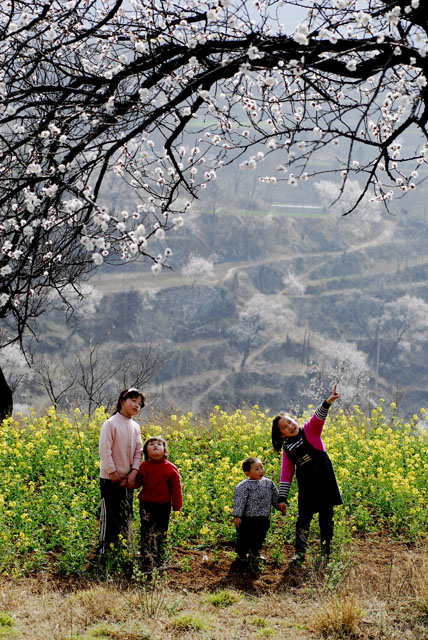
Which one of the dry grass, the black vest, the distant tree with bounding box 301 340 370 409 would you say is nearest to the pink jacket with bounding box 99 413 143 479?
the dry grass

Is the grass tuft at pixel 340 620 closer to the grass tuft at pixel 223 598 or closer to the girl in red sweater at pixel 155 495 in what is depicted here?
the grass tuft at pixel 223 598

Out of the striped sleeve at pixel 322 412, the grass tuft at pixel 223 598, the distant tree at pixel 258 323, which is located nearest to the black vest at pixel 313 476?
the striped sleeve at pixel 322 412

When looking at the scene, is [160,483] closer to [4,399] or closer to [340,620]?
[340,620]

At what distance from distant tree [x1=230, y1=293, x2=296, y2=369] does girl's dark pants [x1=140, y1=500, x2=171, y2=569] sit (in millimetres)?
92829

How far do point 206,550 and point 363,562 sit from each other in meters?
1.64

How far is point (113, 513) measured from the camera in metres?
5.91

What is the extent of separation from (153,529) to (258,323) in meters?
97.9

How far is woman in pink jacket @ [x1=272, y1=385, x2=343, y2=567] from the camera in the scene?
577cm

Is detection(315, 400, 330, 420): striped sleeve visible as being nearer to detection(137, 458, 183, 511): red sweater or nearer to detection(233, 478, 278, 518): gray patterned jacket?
detection(233, 478, 278, 518): gray patterned jacket

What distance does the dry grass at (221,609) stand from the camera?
4.26 meters

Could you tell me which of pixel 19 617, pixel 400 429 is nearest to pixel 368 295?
pixel 400 429

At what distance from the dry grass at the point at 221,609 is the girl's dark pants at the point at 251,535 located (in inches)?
14.5

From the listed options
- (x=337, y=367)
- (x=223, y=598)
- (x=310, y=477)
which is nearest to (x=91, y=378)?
(x=310, y=477)

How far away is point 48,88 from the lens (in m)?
4.25
